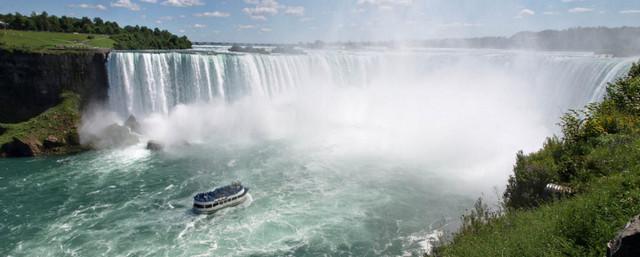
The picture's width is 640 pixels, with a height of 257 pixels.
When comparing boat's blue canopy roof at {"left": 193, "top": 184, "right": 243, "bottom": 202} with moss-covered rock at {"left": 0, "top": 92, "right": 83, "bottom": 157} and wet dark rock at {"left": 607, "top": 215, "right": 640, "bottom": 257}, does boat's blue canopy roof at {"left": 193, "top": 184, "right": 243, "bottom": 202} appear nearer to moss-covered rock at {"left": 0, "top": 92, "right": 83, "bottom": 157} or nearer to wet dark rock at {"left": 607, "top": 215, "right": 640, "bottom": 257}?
moss-covered rock at {"left": 0, "top": 92, "right": 83, "bottom": 157}

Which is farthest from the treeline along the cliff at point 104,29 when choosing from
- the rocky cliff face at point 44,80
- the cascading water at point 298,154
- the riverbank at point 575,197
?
the riverbank at point 575,197

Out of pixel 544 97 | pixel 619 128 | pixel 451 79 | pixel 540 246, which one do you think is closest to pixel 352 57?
pixel 451 79

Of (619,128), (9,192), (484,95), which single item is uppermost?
(619,128)

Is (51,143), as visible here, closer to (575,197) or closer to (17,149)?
(17,149)

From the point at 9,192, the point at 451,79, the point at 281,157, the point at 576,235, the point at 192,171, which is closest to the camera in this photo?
the point at 576,235

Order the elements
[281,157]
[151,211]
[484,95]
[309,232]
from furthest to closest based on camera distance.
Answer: [484,95], [281,157], [151,211], [309,232]

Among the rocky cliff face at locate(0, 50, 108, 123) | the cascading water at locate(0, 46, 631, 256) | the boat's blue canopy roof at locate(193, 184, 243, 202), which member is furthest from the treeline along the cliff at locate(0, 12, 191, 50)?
the boat's blue canopy roof at locate(193, 184, 243, 202)

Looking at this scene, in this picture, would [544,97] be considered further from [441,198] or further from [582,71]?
[441,198]
